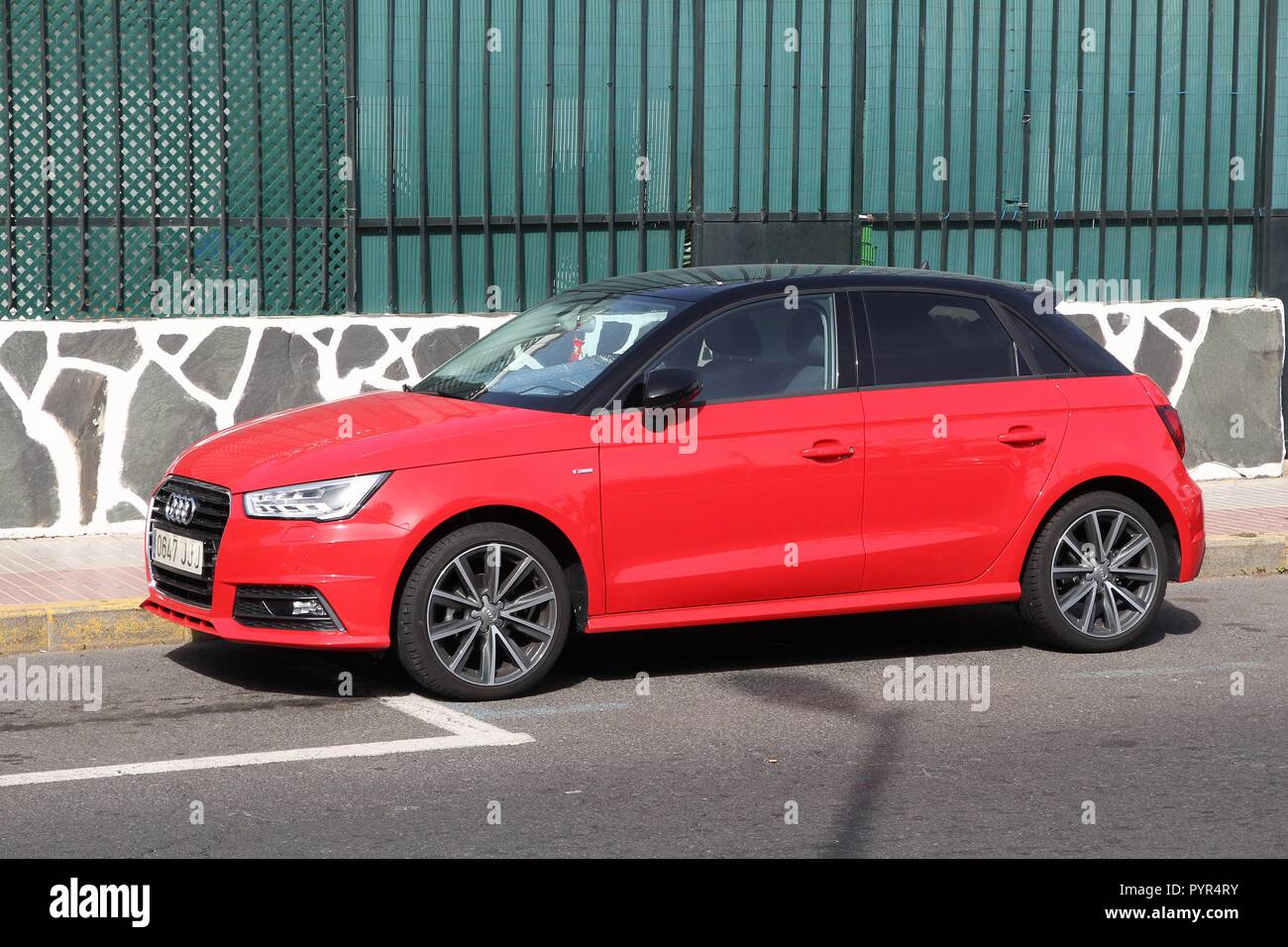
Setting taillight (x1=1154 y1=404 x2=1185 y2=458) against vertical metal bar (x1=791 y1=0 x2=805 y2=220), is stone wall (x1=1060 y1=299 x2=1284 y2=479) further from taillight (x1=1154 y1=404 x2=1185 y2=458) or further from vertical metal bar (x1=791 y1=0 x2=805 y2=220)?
taillight (x1=1154 y1=404 x2=1185 y2=458)

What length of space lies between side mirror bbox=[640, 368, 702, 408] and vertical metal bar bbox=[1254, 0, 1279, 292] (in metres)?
7.85

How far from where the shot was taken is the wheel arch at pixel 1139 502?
7.83m

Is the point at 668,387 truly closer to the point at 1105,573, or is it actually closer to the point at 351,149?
the point at 1105,573

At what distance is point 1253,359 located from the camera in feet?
42.8

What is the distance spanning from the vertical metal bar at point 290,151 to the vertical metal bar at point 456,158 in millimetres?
1053

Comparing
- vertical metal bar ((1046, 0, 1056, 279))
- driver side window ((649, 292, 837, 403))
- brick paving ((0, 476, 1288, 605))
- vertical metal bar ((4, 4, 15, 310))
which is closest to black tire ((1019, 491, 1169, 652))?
driver side window ((649, 292, 837, 403))

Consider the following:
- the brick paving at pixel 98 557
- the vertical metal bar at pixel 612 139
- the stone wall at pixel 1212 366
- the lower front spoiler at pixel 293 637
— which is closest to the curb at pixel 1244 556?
the brick paving at pixel 98 557

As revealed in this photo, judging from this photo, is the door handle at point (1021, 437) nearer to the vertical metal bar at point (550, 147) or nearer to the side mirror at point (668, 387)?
the side mirror at point (668, 387)

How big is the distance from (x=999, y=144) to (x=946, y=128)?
444 mm

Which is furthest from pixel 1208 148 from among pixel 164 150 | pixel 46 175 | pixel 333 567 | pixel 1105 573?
pixel 333 567

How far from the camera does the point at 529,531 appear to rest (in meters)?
7.05

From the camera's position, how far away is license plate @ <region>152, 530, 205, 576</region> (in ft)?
23.0

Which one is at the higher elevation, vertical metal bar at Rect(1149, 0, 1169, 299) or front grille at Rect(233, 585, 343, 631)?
vertical metal bar at Rect(1149, 0, 1169, 299)
